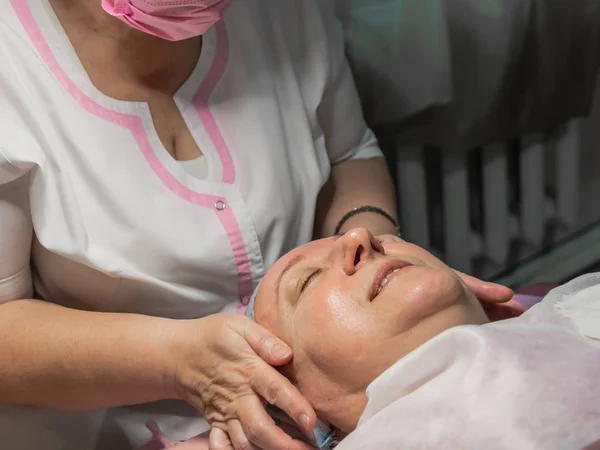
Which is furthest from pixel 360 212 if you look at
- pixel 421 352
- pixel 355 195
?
pixel 421 352

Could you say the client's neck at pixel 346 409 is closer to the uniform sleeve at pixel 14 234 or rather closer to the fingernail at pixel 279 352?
the fingernail at pixel 279 352

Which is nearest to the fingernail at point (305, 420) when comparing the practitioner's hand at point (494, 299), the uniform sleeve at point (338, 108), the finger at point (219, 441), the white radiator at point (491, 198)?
the finger at point (219, 441)

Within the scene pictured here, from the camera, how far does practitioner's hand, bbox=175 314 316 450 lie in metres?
0.79

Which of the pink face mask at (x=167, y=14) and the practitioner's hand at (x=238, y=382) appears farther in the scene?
the pink face mask at (x=167, y=14)

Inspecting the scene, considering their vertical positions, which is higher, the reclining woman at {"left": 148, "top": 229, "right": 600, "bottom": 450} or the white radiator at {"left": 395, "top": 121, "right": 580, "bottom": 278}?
the reclining woman at {"left": 148, "top": 229, "right": 600, "bottom": 450}

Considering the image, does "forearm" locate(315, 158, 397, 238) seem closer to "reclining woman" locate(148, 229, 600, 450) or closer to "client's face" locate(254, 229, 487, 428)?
"reclining woman" locate(148, 229, 600, 450)

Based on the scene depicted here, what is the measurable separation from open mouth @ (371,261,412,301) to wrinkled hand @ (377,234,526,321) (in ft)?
0.45

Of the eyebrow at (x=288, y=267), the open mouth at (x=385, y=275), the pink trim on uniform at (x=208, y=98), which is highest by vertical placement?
the pink trim on uniform at (x=208, y=98)

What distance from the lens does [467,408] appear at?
2.15 feet

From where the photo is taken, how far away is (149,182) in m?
1.02

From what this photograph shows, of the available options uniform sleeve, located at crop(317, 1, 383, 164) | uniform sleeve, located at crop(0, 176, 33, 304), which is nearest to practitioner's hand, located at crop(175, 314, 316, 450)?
uniform sleeve, located at crop(0, 176, 33, 304)

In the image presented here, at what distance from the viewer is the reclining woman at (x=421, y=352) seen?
64 cm

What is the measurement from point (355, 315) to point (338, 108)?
584mm

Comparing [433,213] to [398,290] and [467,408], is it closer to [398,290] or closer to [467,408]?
[398,290]
